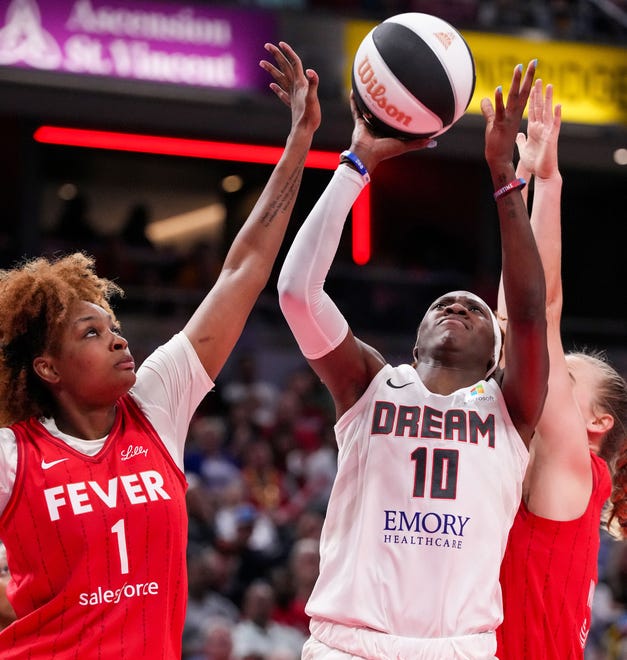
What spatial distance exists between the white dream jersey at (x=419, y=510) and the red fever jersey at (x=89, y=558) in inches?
17.7

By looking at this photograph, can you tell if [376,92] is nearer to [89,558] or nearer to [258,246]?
[258,246]

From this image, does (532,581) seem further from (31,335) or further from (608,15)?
(608,15)

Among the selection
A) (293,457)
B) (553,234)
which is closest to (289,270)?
(553,234)

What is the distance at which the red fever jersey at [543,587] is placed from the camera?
3430 mm

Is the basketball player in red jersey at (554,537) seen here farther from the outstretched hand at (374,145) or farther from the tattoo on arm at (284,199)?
the tattoo on arm at (284,199)

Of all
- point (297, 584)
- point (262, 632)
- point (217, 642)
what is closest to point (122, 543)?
point (217, 642)

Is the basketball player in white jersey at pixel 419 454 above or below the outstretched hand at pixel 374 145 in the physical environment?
below

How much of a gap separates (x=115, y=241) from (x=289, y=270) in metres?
9.89

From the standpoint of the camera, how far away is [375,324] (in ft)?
44.1

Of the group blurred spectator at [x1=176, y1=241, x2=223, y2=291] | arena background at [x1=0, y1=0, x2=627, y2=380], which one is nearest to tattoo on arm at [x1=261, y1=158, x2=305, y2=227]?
arena background at [x1=0, y1=0, x2=627, y2=380]

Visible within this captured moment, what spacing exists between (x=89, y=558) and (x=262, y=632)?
5470 mm

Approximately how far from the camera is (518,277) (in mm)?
3189

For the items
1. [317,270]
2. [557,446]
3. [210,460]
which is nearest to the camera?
[317,270]

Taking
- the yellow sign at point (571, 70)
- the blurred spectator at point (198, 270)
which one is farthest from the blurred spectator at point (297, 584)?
the yellow sign at point (571, 70)
